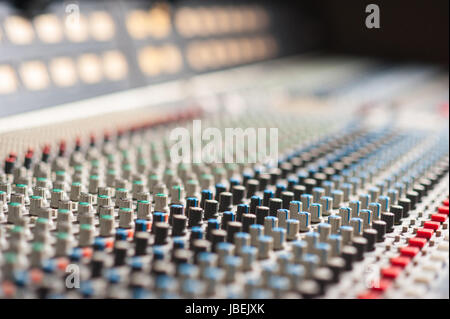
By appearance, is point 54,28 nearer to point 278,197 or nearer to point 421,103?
point 278,197

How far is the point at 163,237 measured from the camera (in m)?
1.56

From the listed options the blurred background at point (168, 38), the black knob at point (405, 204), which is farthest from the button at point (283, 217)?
the blurred background at point (168, 38)

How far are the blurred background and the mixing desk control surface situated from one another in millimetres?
332

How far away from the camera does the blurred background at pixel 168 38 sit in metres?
3.03

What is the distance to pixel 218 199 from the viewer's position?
Answer: 6.63ft

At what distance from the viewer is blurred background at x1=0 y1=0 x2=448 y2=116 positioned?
303cm

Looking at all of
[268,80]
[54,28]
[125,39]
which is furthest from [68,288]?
[268,80]

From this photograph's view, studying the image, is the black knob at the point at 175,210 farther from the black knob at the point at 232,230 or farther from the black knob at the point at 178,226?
the black knob at the point at 232,230

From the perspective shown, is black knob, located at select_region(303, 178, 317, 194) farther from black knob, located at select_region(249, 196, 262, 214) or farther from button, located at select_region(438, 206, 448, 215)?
button, located at select_region(438, 206, 448, 215)

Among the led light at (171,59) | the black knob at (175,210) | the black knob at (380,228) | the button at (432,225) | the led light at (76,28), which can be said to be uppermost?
the led light at (76,28)

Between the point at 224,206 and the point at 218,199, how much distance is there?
0.13 metres

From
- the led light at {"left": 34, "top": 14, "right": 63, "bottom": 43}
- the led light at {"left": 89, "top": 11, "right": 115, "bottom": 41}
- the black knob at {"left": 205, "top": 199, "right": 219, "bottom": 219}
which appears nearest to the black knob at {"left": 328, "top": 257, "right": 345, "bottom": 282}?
the black knob at {"left": 205, "top": 199, "right": 219, "bottom": 219}
